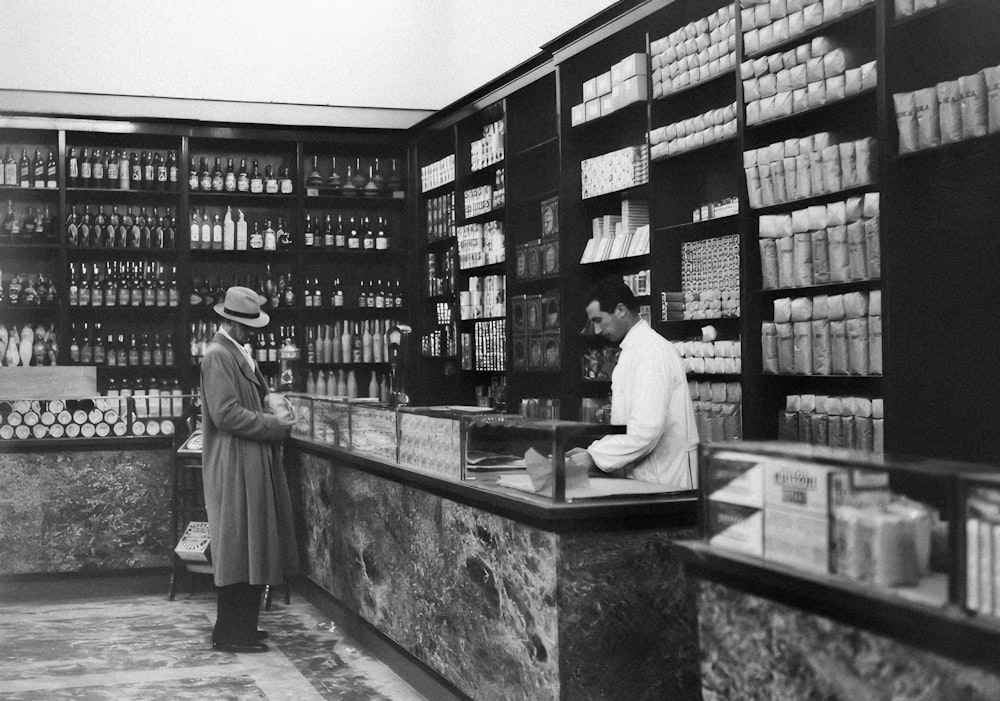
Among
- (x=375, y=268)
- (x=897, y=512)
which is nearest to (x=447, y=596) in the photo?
(x=897, y=512)

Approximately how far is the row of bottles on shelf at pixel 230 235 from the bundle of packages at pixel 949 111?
233 inches

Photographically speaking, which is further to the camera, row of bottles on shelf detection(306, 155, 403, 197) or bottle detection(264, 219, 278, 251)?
row of bottles on shelf detection(306, 155, 403, 197)

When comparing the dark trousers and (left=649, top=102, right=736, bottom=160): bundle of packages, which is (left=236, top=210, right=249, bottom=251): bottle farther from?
(left=649, top=102, right=736, bottom=160): bundle of packages

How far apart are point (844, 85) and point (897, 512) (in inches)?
103

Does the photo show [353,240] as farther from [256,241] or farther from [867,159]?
[867,159]

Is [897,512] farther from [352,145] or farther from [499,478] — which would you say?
[352,145]

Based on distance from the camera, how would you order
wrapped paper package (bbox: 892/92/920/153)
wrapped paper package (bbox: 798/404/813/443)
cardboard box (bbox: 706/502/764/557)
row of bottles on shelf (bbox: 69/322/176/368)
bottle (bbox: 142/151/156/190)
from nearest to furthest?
cardboard box (bbox: 706/502/764/557), wrapped paper package (bbox: 892/92/920/153), wrapped paper package (bbox: 798/404/813/443), row of bottles on shelf (bbox: 69/322/176/368), bottle (bbox: 142/151/156/190)

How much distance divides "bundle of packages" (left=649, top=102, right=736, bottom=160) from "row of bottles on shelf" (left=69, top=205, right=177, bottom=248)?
4.55 m

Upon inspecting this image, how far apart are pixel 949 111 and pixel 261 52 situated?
6.02m

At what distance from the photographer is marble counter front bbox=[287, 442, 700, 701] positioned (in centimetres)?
312

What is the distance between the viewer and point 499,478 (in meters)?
3.85

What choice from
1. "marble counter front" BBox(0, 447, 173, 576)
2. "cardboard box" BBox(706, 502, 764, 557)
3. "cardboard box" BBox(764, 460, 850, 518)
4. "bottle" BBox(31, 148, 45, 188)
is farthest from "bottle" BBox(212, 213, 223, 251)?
"cardboard box" BBox(764, 460, 850, 518)

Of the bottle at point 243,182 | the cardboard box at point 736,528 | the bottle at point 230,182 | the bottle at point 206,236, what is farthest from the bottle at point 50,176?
the cardboard box at point 736,528

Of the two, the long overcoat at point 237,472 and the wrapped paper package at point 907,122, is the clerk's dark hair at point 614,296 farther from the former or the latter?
the long overcoat at point 237,472
